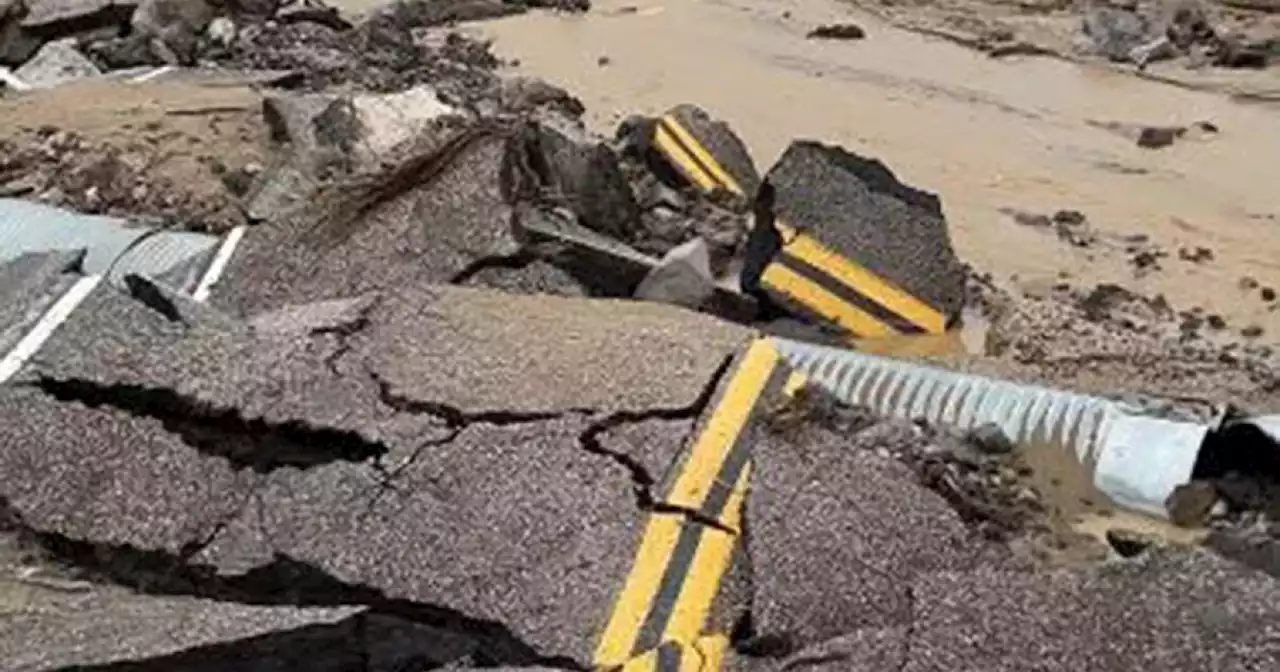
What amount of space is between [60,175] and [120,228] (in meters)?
1.19

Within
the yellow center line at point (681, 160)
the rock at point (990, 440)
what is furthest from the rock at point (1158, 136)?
the rock at point (990, 440)

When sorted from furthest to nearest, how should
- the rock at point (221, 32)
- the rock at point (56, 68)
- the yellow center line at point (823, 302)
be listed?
the rock at point (221, 32), the rock at point (56, 68), the yellow center line at point (823, 302)

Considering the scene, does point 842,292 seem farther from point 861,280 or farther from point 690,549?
point 690,549

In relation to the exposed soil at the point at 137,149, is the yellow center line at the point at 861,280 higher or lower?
higher

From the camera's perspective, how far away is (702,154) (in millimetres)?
8852

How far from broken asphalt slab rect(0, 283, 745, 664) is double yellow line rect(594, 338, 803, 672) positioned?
5 centimetres

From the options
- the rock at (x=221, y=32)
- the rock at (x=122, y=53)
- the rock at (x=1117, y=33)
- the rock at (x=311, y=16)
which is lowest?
the rock at (x=311, y=16)

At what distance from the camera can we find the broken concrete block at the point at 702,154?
8727 mm

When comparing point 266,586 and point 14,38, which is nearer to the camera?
point 266,586

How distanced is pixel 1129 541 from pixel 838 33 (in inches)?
288

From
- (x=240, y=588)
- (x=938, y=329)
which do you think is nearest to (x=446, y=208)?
(x=938, y=329)

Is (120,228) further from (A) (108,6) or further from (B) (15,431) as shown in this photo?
(A) (108,6)

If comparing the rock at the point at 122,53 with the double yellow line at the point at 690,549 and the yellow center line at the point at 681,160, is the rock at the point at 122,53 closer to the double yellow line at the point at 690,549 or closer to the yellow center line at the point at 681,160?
the yellow center line at the point at 681,160

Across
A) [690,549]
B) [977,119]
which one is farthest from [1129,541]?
[977,119]
